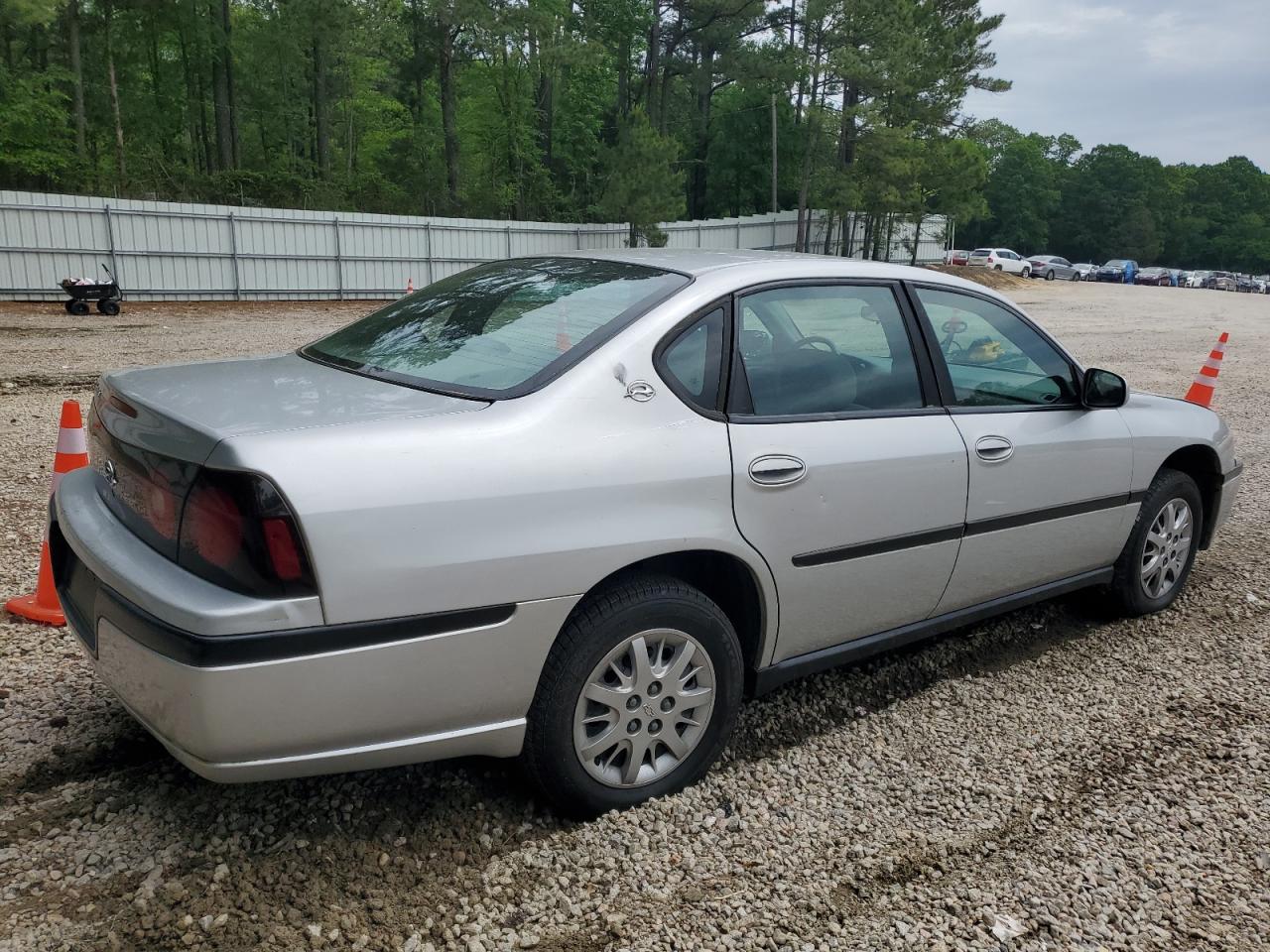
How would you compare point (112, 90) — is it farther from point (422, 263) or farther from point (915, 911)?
point (915, 911)

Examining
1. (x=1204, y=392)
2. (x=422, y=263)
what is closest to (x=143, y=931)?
(x=1204, y=392)

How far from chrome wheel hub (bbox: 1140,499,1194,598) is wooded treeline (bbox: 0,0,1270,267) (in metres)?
27.4

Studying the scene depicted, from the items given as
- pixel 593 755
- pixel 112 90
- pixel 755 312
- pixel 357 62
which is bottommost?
pixel 593 755

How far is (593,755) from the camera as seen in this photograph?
2738mm

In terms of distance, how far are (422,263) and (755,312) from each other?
2576 centimetres

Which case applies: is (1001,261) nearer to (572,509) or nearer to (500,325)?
(500,325)

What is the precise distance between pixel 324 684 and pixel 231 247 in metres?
24.0

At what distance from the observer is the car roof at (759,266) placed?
3238 mm

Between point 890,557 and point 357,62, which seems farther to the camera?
point 357,62

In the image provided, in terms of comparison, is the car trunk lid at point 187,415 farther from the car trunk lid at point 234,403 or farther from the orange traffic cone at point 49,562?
the orange traffic cone at point 49,562

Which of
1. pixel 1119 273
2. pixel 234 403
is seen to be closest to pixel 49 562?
pixel 234 403

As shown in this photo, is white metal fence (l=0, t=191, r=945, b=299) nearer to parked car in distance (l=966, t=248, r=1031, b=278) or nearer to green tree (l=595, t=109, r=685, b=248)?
green tree (l=595, t=109, r=685, b=248)

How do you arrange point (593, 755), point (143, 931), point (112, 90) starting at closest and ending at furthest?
1. point (143, 931)
2. point (593, 755)
3. point (112, 90)

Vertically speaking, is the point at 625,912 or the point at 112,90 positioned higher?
the point at 112,90
